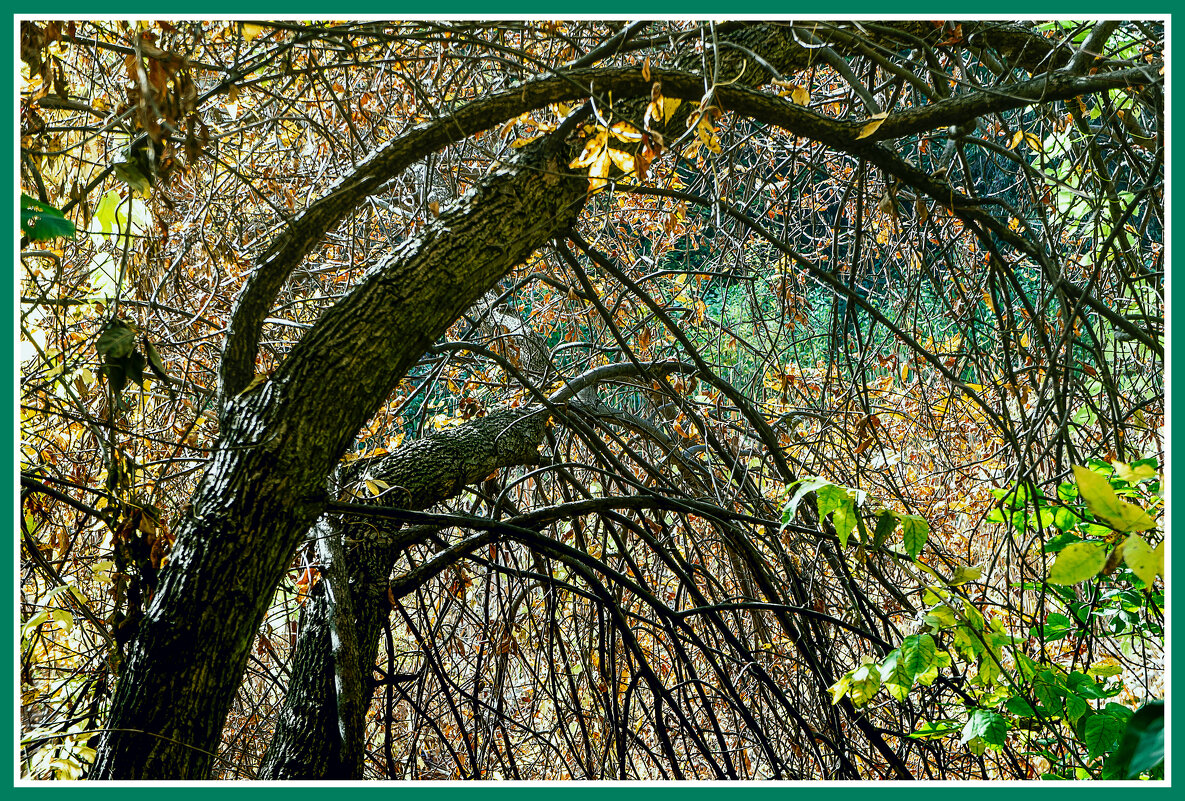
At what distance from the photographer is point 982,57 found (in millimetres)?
2240

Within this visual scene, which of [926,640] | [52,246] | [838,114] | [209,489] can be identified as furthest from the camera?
[838,114]

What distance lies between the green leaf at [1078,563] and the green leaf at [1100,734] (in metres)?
0.45

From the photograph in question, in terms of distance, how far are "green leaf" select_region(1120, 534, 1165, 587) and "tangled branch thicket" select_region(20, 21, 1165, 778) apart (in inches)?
17.0

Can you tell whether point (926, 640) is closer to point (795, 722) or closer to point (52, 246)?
point (795, 722)

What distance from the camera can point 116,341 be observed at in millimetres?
1288

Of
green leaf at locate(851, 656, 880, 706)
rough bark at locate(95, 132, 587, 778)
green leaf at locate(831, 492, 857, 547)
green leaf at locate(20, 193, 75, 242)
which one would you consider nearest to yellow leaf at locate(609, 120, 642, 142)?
rough bark at locate(95, 132, 587, 778)

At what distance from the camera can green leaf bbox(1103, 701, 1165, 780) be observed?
872 millimetres

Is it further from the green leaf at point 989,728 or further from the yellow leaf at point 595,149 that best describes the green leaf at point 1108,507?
the yellow leaf at point 595,149

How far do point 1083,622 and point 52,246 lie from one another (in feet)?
7.66

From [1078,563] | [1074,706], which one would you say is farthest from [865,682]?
[1078,563]

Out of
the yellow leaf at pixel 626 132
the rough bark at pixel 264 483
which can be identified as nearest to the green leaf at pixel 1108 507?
the yellow leaf at pixel 626 132

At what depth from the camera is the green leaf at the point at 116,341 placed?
1273 millimetres

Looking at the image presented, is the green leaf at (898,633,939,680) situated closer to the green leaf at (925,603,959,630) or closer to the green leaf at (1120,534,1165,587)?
the green leaf at (925,603,959,630)

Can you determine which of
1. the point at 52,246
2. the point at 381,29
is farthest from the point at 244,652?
the point at 381,29
